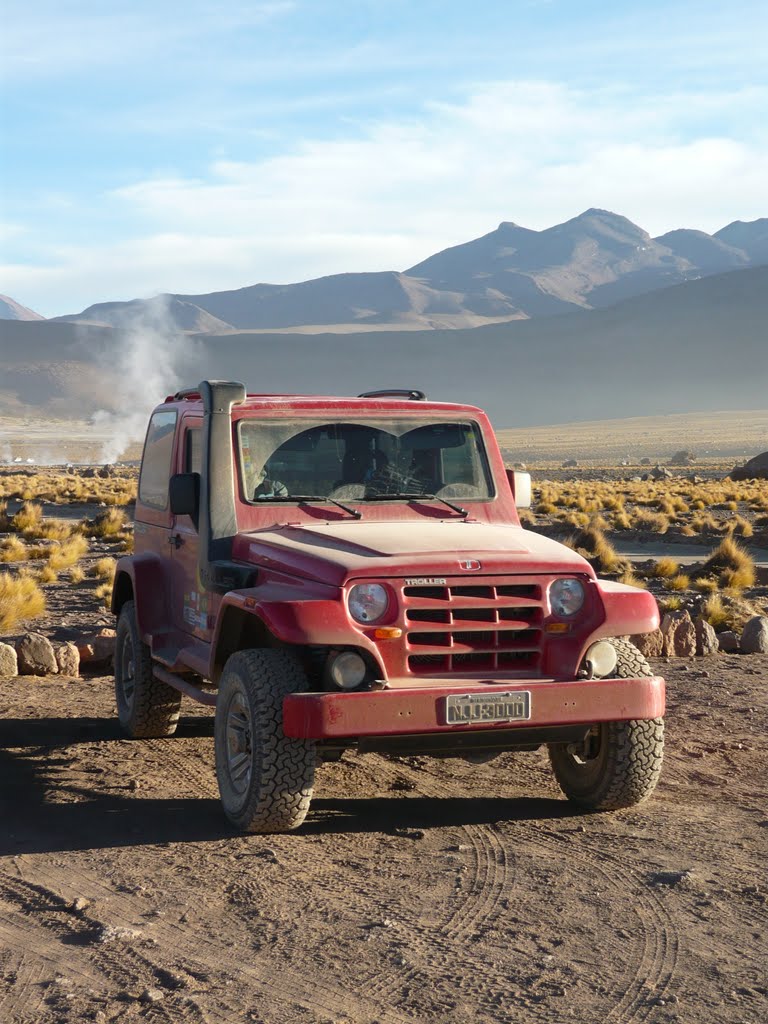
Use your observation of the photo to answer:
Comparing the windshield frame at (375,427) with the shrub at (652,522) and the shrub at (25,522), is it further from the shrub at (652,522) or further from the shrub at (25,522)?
the shrub at (652,522)

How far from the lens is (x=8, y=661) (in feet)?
37.8

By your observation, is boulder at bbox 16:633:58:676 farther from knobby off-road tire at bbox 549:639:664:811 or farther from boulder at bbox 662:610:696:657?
knobby off-road tire at bbox 549:639:664:811

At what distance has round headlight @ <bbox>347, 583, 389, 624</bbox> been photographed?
6320 mm

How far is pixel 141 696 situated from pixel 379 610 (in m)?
3.09

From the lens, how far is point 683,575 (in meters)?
20.4

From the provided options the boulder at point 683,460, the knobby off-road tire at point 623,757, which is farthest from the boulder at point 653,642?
the boulder at point 683,460

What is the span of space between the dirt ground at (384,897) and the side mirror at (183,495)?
5.39 ft

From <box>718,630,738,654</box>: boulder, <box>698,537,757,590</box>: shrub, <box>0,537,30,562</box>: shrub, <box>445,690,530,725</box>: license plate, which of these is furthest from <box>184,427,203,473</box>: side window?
<box>0,537,30,562</box>: shrub

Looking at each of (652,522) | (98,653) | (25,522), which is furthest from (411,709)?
(652,522)

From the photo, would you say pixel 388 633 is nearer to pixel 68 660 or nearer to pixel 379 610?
pixel 379 610

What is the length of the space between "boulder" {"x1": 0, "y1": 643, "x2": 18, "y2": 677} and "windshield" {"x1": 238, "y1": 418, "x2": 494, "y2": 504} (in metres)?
4.89

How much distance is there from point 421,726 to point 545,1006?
1783mm

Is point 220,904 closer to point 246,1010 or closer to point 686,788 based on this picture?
point 246,1010

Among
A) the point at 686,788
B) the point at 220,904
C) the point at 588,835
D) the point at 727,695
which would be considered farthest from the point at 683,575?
the point at 220,904
